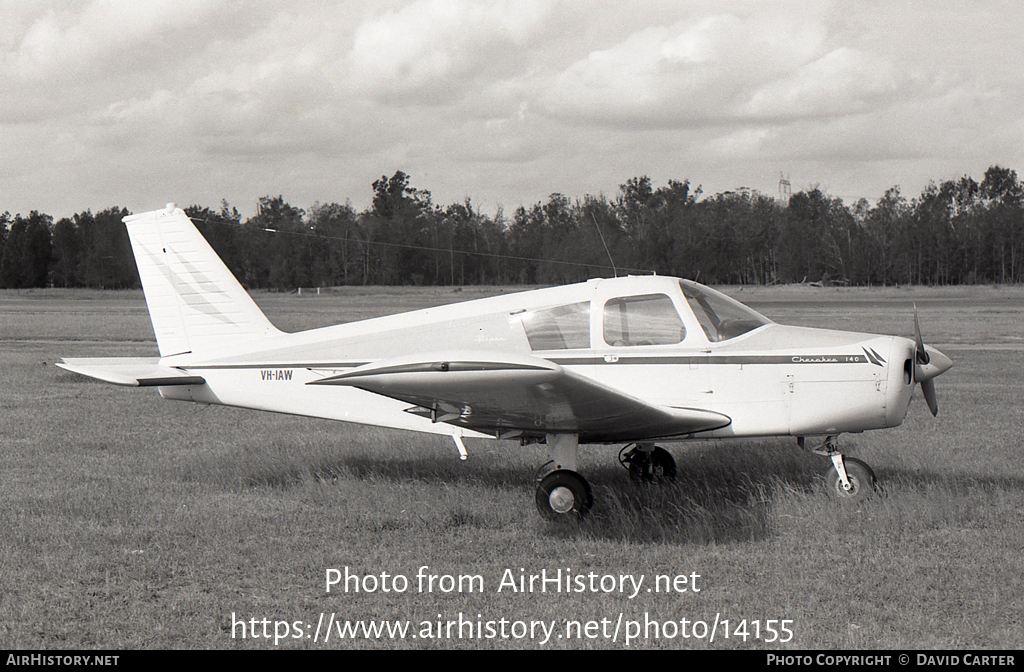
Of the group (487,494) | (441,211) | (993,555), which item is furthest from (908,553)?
(441,211)

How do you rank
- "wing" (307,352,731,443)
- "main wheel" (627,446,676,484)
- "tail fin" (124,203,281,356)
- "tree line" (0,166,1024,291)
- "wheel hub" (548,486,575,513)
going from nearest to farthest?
"wing" (307,352,731,443), "wheel hub" (548,486,575,513), "main wheel" (627,446,676,484), "tail fin" (124,203,281,356), "tree line" (0,166,1024,291)

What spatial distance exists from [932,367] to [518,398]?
402 centimetres

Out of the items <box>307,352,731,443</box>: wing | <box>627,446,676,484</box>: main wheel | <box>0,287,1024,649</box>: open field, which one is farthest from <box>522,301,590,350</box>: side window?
<box>627,446,676,484</box>: main wheel

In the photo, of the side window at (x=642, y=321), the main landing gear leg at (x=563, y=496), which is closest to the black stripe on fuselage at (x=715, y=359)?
the side window at (x=642, y=321)

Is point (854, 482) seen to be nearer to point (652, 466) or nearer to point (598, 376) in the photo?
point (652, 466)

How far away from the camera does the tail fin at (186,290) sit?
860 cm

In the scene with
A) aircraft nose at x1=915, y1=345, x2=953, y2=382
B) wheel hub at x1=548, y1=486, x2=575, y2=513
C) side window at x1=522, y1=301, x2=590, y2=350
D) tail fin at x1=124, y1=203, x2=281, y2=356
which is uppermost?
tail fin at x1=124, y1=203, x2=281, y2=356

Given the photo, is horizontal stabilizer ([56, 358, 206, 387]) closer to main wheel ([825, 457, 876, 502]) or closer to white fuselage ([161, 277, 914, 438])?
white fuselage ([161, 277, 914, 438])

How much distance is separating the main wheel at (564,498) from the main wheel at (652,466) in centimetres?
165

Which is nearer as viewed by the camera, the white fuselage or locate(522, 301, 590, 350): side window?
the white fuselage

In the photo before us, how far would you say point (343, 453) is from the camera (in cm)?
952

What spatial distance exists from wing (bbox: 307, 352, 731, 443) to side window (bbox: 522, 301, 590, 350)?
0.73m

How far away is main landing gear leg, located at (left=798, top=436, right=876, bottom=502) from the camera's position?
23.3 feet
